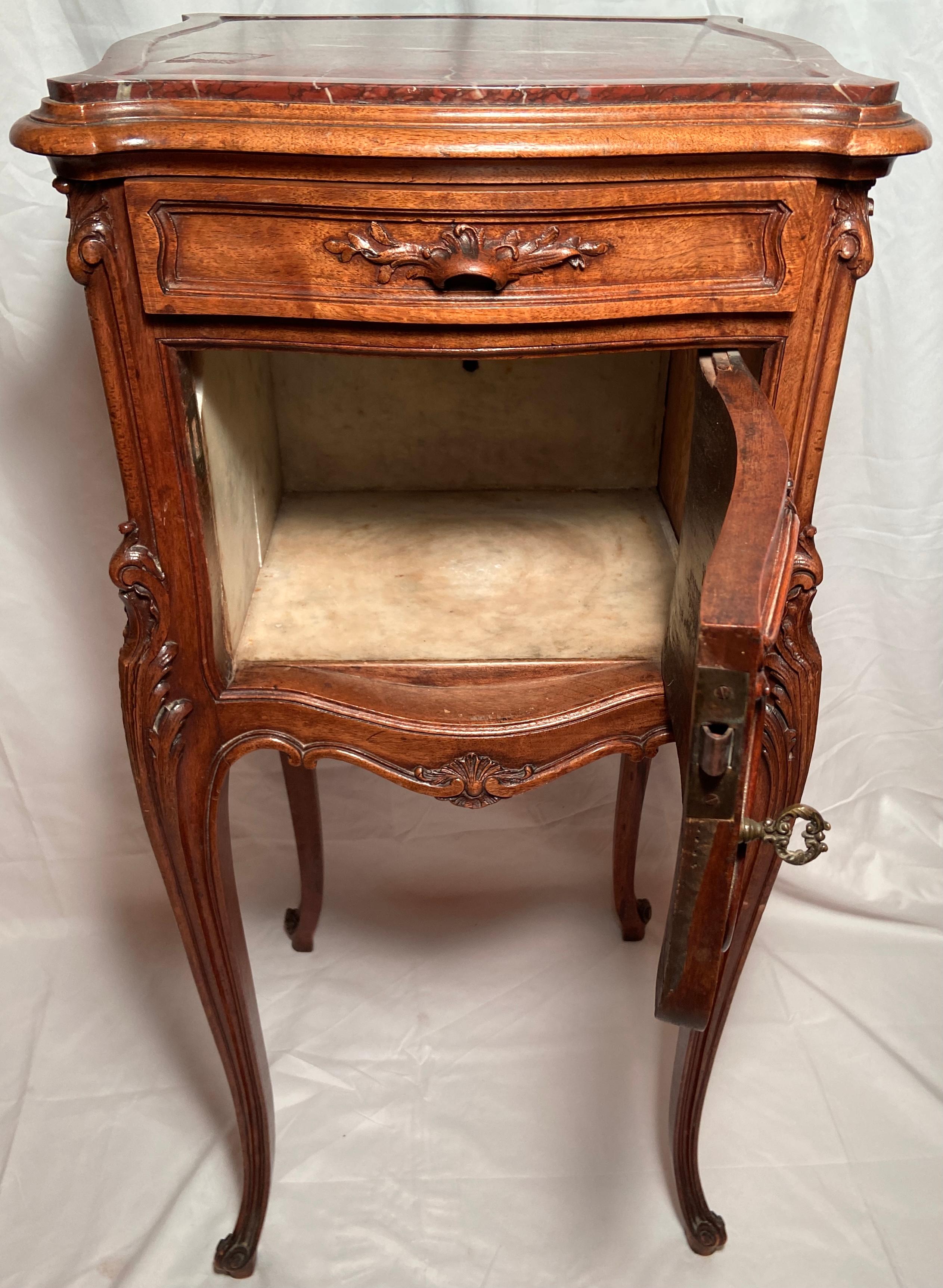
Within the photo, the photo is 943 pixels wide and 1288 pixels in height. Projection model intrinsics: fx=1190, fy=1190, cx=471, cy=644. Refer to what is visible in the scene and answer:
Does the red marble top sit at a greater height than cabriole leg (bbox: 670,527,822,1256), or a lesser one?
greater

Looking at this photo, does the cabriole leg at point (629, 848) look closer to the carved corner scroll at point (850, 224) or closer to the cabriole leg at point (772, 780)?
the cabriole leg at point (772, 780)

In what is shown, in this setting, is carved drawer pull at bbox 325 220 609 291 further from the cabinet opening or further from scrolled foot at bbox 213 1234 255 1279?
scrolled foot at bbox 213 1234 255 1279

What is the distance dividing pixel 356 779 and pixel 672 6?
93 cm

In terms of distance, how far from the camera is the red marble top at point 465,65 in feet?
2.07

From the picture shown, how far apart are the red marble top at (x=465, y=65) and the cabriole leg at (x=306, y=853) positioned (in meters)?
0.69

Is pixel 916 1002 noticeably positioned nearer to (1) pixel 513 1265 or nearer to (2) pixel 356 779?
(1) pixel 513 1265

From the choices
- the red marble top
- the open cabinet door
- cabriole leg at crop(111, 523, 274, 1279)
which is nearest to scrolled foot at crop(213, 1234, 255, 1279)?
cabriole leg at crop(111, 523, 274, 1279)

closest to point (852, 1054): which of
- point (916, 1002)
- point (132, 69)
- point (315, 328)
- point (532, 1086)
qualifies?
point (916, 1002)

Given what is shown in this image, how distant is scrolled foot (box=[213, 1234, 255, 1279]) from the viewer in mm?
1029

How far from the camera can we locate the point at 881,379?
1.24 metres

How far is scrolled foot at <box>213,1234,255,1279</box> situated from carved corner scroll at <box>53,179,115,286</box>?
2.67 ft

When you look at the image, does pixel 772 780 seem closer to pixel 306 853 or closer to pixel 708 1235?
pixel 708 1235

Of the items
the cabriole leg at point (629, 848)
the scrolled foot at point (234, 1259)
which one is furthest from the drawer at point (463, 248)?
the scrolled foot at point (234, 1259)

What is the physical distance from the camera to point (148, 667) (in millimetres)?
783
